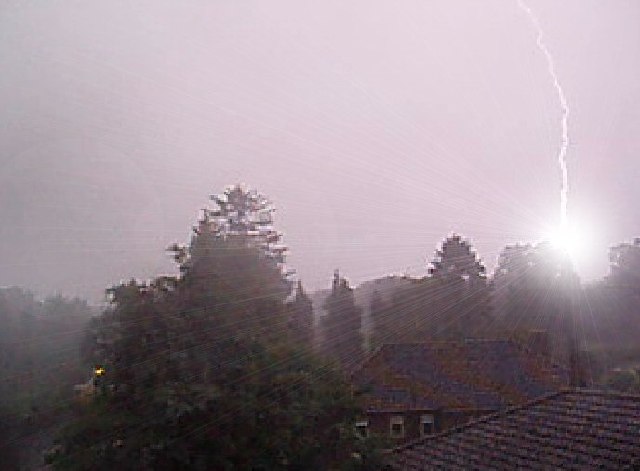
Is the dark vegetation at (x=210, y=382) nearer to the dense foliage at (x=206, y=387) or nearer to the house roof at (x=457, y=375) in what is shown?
the dense foliage at (x=206, y=387)

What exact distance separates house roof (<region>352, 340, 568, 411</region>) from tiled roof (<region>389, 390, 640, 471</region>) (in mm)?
8612

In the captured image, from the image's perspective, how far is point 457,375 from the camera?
2180cm

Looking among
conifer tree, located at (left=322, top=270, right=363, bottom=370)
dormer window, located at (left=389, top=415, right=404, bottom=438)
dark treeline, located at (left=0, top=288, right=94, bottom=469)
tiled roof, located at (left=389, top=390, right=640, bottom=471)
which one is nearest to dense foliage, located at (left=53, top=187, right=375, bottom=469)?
tiled roof, located at (left=389, top=390, right=640, bottom=471)

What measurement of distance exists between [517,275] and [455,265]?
8.64 meters

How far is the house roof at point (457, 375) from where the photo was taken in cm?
2047

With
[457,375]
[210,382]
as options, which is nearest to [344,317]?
[457,375]

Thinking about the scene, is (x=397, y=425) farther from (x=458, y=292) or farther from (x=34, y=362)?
(x=458, y=292)

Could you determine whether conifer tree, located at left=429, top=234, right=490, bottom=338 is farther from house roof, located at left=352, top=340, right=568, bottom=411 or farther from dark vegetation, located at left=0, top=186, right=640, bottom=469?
dark vegetation, located at left=0, top=186, right=640, bottom=469

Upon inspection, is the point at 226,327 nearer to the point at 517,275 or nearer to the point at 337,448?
the point at 337,448

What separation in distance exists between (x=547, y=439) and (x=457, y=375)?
40.5 feet

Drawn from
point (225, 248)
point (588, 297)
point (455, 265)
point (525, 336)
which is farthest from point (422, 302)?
point (225, 248)

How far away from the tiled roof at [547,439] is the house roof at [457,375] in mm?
8612

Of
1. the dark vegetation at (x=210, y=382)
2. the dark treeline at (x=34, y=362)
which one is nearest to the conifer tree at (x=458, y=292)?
the dark treeline at (x=34, y=362)

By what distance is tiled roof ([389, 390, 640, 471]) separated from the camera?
866 cm
